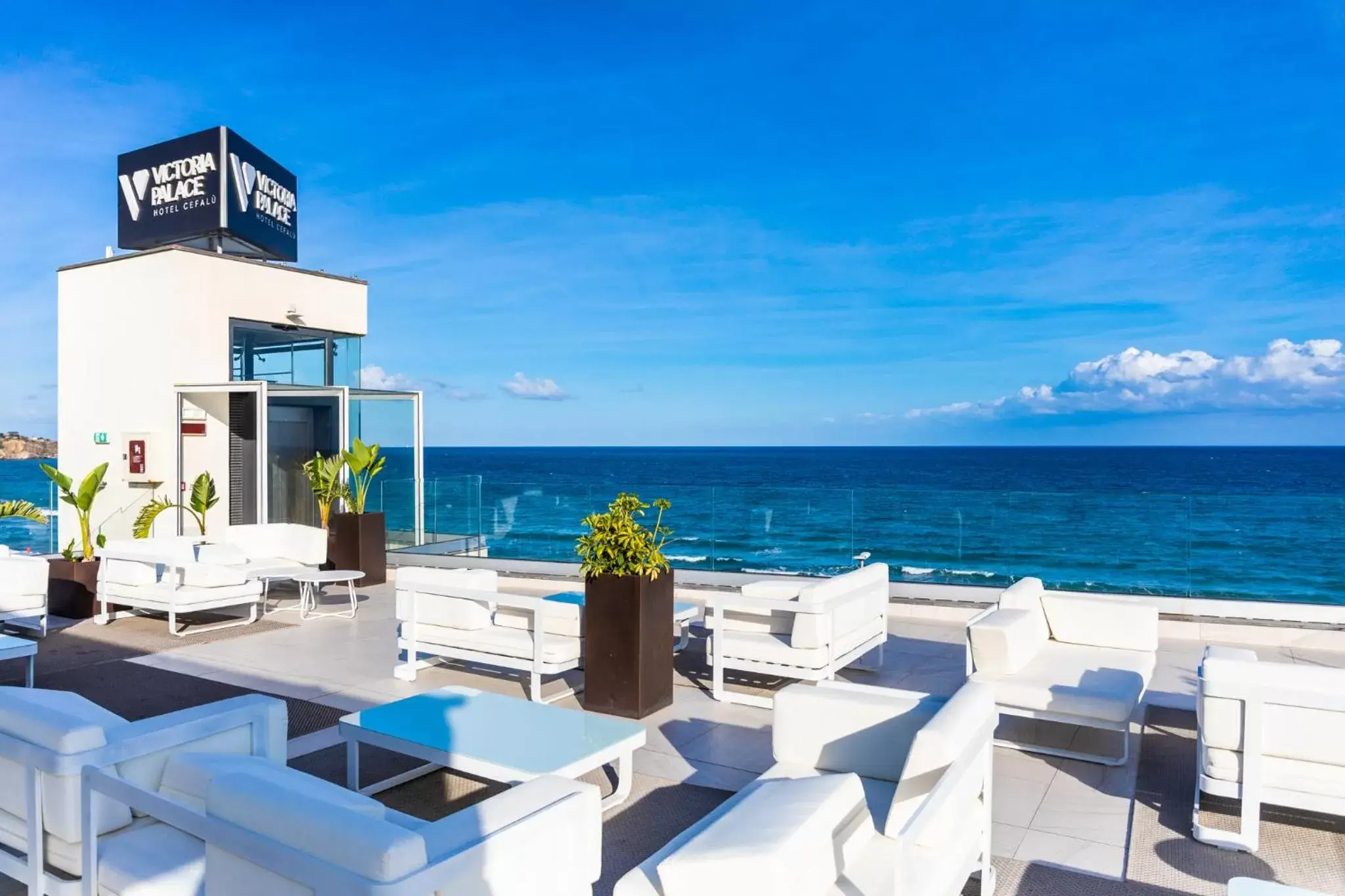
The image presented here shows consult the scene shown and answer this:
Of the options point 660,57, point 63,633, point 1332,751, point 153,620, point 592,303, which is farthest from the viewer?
point 592,303

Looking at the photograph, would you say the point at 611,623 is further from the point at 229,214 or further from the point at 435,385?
the point at 435,385

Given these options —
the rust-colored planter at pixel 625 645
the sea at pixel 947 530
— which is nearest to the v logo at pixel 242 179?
the sea at pixel 947 530

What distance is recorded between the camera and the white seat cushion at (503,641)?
498cm

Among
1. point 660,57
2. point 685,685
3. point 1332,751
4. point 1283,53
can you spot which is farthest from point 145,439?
point 1283,53

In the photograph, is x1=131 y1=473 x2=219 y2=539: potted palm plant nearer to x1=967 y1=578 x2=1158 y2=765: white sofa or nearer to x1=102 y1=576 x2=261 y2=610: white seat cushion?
x1=102 y1=576 x2=261 y2=610: white seat cushion

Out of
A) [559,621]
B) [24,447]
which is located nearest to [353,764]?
[559,621]

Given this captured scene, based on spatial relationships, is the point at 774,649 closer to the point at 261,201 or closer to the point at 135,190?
the point at 261,201

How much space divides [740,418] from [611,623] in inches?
1356

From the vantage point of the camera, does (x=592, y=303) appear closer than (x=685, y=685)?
No

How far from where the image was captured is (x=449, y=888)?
1856 mm

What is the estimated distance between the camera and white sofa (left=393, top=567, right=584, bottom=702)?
4.99 meters

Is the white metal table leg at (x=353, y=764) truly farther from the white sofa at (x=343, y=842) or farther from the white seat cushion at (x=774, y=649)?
the white seat cushion at (x=774, y=649)

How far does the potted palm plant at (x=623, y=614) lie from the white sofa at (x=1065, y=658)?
1.65m

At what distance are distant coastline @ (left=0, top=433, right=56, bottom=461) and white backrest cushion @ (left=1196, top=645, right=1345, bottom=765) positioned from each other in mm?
22298
